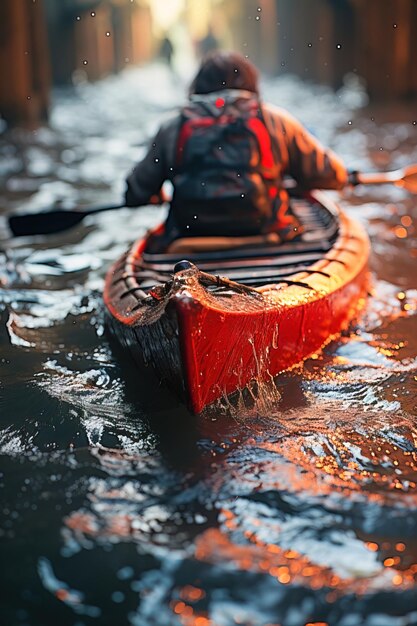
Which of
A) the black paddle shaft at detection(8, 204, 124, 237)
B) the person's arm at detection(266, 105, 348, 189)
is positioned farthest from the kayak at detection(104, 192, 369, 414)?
Answer: the black paddle shaft at detection(8, 204, 124, 237)

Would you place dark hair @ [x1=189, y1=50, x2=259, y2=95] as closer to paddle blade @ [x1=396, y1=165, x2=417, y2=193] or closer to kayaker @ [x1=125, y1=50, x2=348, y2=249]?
kayaker @ [x1=125, y1=50, x2=348, y2=249]

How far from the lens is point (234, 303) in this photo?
316 centimetres

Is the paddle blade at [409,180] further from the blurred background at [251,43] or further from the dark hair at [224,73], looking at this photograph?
the blurred background at [251,43]

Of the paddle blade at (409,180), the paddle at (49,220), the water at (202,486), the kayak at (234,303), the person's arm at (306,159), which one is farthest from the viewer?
the paddle blade at (409,180)

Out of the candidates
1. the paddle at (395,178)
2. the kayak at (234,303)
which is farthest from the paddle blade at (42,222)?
the paddle at (395,178)

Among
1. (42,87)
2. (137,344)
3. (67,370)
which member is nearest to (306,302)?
(137,344)

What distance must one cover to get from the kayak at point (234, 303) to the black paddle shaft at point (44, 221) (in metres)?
0.84

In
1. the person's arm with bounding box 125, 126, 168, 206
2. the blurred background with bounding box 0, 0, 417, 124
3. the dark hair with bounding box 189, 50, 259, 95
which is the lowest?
the blurred background with bounding box 0, 0, 417, 124

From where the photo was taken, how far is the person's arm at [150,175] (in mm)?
4574

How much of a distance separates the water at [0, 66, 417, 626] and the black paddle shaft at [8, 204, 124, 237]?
0.70 m

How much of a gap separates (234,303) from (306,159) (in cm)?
186

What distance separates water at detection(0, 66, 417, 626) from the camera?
→ 2256 millimetres

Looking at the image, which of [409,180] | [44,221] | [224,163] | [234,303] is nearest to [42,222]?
[44,221]

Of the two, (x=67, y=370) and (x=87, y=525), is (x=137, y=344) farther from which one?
(x=87, y=525)
